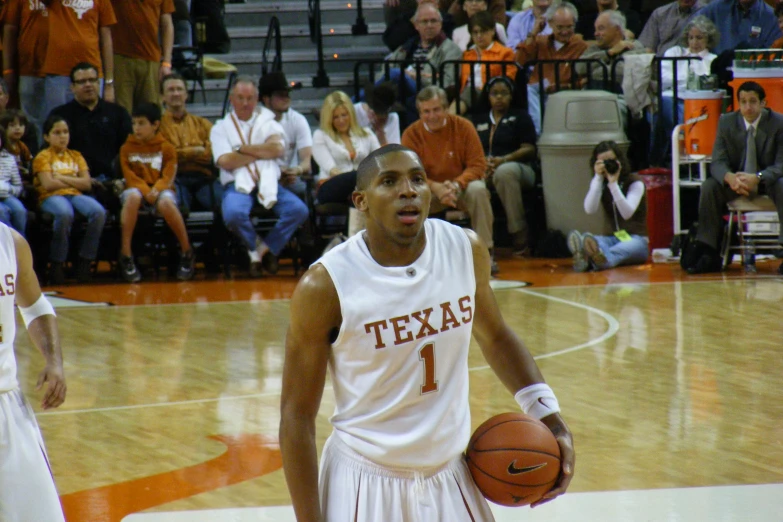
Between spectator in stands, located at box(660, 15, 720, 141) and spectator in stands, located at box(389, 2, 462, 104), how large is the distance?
6.66 feet

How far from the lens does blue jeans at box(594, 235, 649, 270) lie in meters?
10.0

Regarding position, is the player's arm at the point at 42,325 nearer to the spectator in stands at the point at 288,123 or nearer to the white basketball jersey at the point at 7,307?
the white basketball jersey at the point at 7,307

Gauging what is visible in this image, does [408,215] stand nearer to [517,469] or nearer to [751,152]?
[517,469]

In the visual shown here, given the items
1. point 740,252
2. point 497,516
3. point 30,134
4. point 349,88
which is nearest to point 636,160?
point 740,252

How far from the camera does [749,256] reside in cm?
962

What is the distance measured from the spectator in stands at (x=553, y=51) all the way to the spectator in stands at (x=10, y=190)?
4.87m

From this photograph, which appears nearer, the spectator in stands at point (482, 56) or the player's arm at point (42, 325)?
the player's arm at point (42, 325)

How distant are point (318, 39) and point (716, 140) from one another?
471cm

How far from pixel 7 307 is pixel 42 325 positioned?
0.28 meters

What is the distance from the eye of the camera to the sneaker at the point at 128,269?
31.8 ft

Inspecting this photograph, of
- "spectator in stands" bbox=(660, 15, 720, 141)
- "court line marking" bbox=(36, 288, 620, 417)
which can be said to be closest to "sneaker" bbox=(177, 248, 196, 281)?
"court line marking" bbox=(36, 288, 620, 417)

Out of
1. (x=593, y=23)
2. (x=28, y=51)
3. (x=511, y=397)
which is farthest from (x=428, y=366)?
(x=593, y=23)

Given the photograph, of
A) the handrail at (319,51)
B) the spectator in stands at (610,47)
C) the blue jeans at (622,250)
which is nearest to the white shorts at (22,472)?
the blue jeans at (622,250)

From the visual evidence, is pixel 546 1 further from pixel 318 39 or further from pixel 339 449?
pixel 339 449
